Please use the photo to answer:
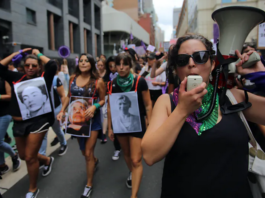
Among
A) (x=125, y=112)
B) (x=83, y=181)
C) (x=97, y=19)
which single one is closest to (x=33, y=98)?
(x=125, y=112)

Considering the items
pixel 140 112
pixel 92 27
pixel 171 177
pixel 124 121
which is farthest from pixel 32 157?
pixel 92 27

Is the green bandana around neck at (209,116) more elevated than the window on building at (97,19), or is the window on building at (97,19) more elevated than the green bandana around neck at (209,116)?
the window on building at (97,19)

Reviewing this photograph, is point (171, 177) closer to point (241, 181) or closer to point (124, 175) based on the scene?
point (241, 181)

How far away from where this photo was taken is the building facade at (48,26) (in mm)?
14247

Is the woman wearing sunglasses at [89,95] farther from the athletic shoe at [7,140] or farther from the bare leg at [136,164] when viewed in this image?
the athletic shoe at [7,140]

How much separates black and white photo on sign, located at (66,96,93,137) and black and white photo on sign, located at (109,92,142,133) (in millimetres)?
388

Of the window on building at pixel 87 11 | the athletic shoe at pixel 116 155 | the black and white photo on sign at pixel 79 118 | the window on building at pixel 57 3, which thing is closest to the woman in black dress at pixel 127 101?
the black and white photo on sign at pixel 79 118

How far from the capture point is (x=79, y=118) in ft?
9.93

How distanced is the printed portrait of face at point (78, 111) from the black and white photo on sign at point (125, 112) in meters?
0.43

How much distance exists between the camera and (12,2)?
14.3 metres

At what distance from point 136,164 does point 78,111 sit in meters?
1.13

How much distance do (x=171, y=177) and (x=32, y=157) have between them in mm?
2228

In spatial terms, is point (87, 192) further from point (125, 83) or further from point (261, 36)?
point (261, 36)

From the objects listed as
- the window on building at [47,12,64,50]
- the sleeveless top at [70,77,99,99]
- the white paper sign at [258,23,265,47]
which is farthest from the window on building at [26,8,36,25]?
the white paper sign at [258,23,265,47]
